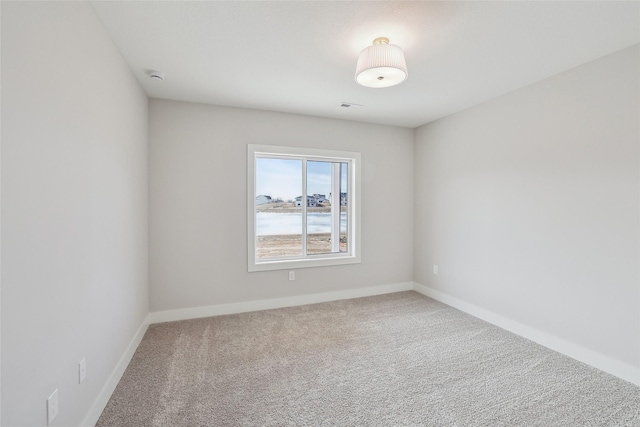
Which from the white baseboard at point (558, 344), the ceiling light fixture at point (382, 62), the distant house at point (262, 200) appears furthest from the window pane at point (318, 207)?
the ceiling light fixture at point (382, 62)

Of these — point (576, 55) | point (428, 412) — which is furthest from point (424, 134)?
point (428, 412)

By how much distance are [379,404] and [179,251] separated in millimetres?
2585

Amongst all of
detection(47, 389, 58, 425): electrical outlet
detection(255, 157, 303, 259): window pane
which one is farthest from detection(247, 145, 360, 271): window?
detection(47, 389, 58, 425): electrical outlet

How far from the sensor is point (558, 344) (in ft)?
8.66

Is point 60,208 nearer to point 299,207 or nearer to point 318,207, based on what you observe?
point 299,207

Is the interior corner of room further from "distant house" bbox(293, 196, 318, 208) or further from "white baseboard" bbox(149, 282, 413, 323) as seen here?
"distant house" bbox(293, 196, 318, 208)

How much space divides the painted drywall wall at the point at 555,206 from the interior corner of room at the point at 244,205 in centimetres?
1

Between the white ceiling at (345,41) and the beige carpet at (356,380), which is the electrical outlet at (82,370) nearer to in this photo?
the beige carpet at (356,380)

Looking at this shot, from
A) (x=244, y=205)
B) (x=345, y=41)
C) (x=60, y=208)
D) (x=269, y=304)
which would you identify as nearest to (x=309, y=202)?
(x=244, y=205)

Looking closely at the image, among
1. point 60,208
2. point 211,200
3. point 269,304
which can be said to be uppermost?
point 211,200

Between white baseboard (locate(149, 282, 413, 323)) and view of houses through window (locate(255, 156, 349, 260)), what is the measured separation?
57 centimetres

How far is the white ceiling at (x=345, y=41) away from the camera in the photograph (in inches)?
70.4

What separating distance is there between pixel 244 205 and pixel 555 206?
3.23 meters

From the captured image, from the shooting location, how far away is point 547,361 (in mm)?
2469
